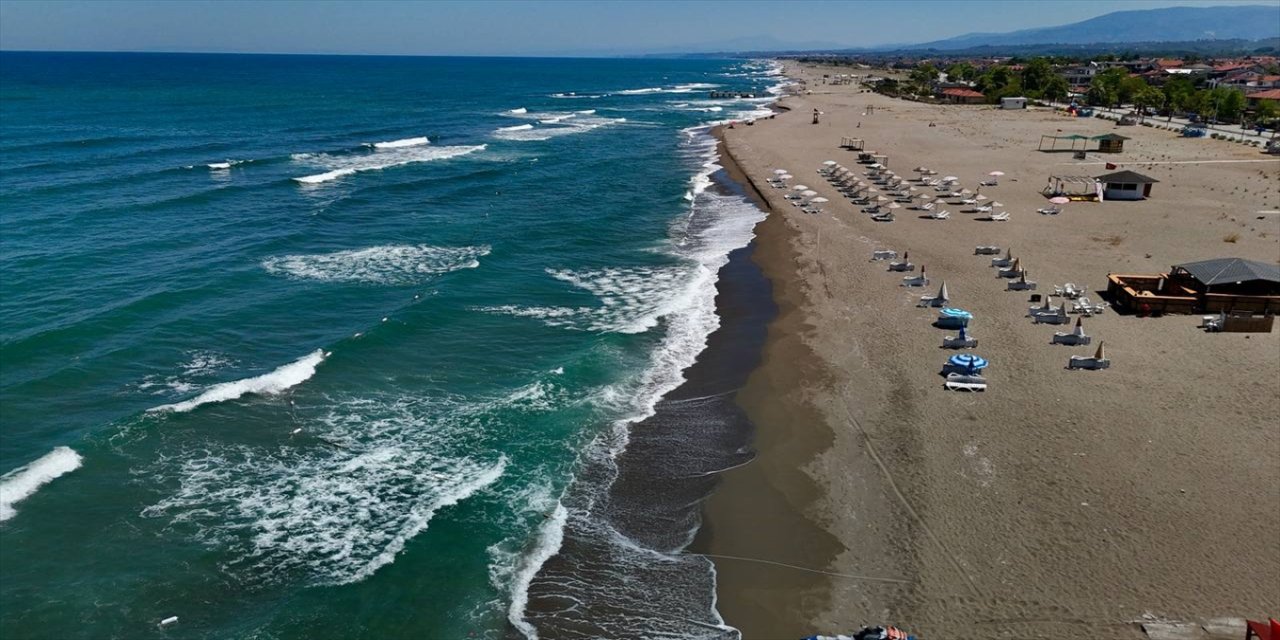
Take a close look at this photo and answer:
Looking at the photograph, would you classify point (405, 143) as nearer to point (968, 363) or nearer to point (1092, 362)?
point (968, 363)

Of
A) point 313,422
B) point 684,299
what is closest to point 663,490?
point 313,422

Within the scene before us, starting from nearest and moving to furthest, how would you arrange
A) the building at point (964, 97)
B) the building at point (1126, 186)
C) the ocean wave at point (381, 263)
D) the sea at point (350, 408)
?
the sea at point (350, 408) < the ocean wave at point (381, 263) < the building at point (1126, 186) < the building at point (964, 97)

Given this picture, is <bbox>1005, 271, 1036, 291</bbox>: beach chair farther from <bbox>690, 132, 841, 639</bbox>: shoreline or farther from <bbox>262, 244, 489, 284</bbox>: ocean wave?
<bbox>262, 244, 489, 284</bbox>: ocean wave

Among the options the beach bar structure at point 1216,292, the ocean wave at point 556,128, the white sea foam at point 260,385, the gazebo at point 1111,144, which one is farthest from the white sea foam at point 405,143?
the beach bar structure at point 1216,292

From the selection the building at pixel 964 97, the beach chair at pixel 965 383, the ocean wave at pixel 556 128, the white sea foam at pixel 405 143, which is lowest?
the beach chair at pixel 965 383

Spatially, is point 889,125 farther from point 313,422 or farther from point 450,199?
point 313,422

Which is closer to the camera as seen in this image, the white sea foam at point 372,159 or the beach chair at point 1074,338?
the beach chair at point 1074,338

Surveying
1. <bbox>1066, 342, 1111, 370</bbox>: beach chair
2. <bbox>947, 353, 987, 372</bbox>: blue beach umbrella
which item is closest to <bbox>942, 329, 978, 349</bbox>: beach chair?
<bbox>947, 353, 987, 372</bbox>: blue beach umbrella

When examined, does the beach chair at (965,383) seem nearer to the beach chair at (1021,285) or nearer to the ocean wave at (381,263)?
the beach chair at (1021,285)
